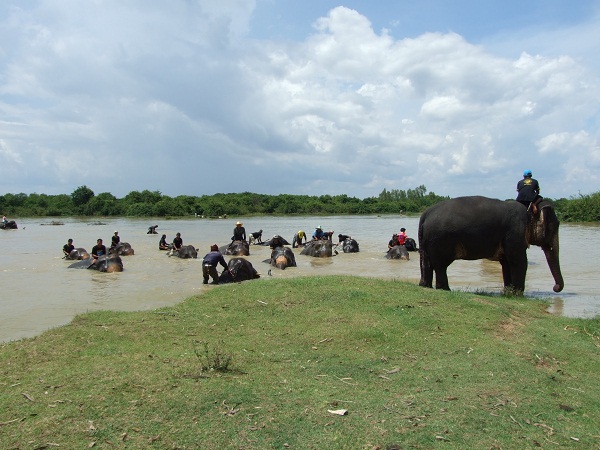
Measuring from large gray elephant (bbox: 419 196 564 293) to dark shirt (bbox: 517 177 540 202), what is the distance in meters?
0.27

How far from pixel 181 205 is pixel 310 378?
82490 millimetres

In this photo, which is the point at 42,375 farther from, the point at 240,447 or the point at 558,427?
the point at 558,427

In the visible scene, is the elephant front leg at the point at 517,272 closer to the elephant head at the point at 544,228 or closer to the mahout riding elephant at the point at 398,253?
the elephant head at the point at 544,228

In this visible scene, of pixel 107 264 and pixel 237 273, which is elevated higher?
pixel 237 273

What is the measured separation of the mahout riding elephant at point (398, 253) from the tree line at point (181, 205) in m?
63.2

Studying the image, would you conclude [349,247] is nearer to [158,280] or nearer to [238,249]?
[238,249]

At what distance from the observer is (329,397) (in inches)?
210

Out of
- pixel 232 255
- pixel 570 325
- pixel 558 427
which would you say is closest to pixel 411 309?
pixel 570 325

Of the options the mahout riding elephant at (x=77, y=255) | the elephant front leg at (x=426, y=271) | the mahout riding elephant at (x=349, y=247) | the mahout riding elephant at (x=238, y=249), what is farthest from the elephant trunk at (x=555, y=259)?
the mahout riding elephant at (x=77, y=255)

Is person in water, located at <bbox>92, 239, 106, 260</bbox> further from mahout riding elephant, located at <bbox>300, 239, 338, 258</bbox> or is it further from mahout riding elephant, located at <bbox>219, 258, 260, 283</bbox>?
mahout riding elephant, located at <bbox>300, 239, 338, 258</bbox>

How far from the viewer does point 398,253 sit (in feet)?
77.0

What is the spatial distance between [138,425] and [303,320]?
12.8ft

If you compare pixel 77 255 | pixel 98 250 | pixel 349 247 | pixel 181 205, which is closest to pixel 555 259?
pixel 349 247

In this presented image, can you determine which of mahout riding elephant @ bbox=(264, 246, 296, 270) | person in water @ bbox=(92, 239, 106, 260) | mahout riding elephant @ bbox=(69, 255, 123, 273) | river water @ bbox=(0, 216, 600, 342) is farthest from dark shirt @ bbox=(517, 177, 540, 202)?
person in water @ bbox=(92, 239, 106, 260)
